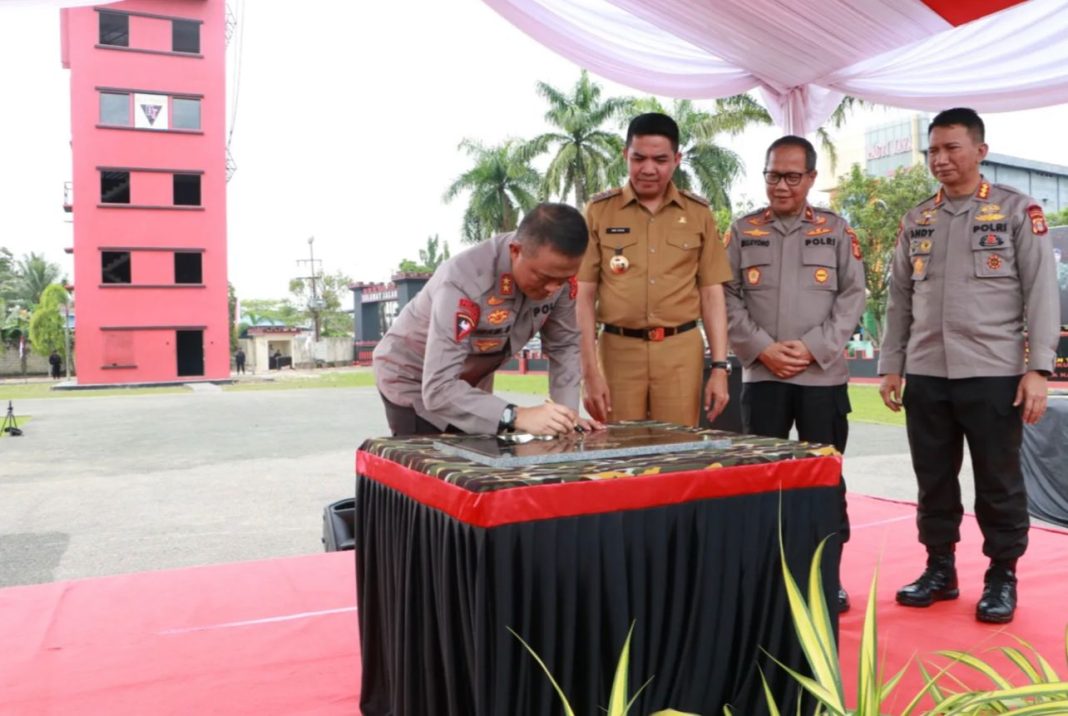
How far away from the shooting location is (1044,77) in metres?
3.60

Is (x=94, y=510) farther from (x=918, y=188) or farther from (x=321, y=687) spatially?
(x=918, y=188)

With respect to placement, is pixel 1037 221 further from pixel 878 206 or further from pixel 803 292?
pixel 878 206

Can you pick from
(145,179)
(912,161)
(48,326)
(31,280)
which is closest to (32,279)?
(31,280)

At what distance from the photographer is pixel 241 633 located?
96.9 inches

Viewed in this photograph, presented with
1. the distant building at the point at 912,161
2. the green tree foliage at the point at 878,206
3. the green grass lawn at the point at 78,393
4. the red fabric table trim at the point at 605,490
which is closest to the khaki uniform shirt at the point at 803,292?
the red fabric table trim at the point at 605,490

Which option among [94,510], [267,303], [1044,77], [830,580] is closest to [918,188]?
[1044,77]

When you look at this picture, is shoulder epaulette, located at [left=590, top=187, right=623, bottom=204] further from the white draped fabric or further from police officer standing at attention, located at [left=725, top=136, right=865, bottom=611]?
the white draped fabric

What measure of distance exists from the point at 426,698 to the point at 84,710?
0.91m

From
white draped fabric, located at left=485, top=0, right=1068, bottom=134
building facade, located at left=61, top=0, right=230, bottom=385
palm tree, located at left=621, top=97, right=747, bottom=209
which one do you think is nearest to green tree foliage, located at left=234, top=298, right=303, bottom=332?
building facade, located at left=61, top=0, right=230, bottom=385

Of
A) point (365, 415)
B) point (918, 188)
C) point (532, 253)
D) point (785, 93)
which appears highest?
point (918, 188)

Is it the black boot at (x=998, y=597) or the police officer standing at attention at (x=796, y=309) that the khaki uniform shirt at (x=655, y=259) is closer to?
the police officer standing at attention at (x=796, y=309)

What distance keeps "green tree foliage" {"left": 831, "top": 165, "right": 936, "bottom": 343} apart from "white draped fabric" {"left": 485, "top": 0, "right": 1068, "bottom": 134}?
665 inches

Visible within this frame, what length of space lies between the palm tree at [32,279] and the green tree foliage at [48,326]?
36.7ft

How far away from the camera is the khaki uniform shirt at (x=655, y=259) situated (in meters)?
2.75
